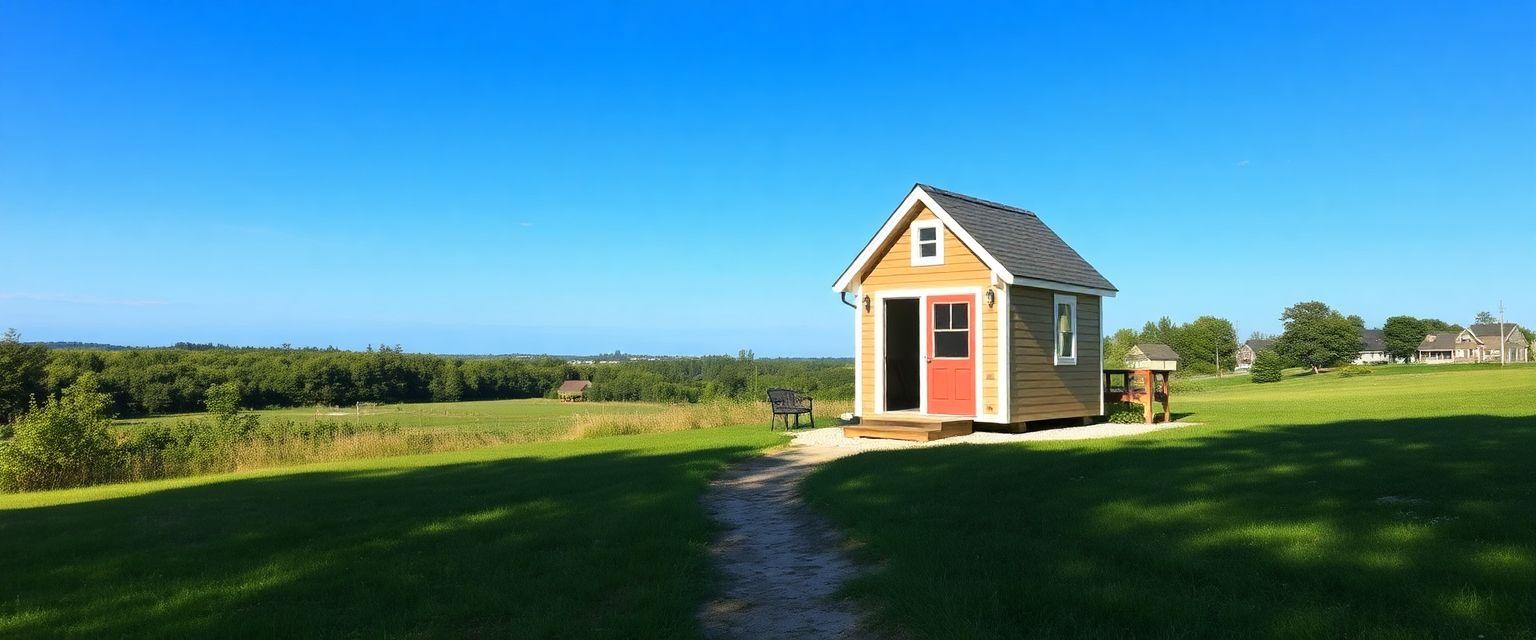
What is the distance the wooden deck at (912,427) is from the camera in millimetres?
15109

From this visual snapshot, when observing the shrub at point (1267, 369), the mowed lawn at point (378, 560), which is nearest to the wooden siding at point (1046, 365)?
the mowed lawn at point (378, 560)

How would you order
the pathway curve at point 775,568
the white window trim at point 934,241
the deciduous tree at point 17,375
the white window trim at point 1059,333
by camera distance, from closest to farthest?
the pathway curve at point 775,568, the white window trim at point 934,241, the white window trim at point 1059,333, the deciduous tree at point 17,375

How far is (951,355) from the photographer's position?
16.5 metres

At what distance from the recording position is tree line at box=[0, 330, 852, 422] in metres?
34.3

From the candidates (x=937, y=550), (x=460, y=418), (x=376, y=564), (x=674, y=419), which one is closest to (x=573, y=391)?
(x=460, y=418)

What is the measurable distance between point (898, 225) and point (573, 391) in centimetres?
6042

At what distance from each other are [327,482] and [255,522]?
176 inches

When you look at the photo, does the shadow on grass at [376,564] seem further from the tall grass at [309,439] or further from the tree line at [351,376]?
the tree line at [351,376]

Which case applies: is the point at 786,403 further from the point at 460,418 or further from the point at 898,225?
the point at 460,418

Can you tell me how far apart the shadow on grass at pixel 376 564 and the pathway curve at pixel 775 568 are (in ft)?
0.80

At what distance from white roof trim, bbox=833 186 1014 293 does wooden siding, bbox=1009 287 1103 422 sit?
2.32 feet

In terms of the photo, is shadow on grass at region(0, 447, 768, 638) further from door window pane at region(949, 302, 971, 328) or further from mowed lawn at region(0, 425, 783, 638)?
door window pane at region(949, 302, 971, 328)

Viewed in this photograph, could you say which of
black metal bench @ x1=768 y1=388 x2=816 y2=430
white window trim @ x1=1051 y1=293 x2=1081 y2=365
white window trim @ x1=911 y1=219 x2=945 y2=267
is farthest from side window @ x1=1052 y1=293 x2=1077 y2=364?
black metal bench @ x1=768 y1=388 x2=816 y2=430

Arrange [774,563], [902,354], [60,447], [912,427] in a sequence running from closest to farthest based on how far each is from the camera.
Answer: [774,563] < [912,427] < [60,447] < [902,354]
